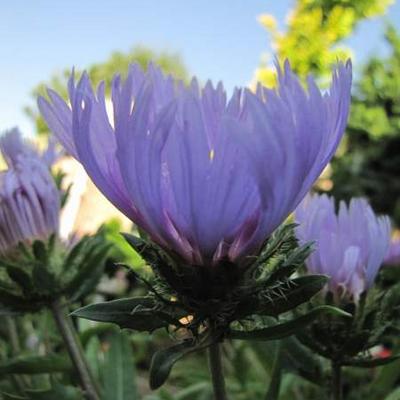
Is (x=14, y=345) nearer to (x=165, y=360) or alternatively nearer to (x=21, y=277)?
(x=21, y=277)

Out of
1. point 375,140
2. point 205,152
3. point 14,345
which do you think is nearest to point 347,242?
point 205,152

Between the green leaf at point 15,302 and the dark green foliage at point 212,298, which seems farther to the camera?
the green leaf at point 15,302

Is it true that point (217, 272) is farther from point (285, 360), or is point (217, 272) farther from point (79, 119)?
point (285, 360)

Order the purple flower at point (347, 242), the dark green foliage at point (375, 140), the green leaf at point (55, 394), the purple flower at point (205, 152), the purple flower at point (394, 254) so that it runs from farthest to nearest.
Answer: the dark green foliage at point (375, 140) → the purple flower at point (394, 254) → the green leaf at point (55, 394) → the purple flower at point (347, 242) → the purple flower at point (205, 152)

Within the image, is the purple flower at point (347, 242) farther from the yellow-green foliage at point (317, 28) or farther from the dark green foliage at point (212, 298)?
the yellow-green foliage at point (317, 28)

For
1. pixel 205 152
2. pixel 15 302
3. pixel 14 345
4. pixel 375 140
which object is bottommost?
pixel 375 140

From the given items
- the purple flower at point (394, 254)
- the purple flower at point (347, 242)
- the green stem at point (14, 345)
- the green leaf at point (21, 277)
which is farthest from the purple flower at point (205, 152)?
the purple flower at point (394, 254)
